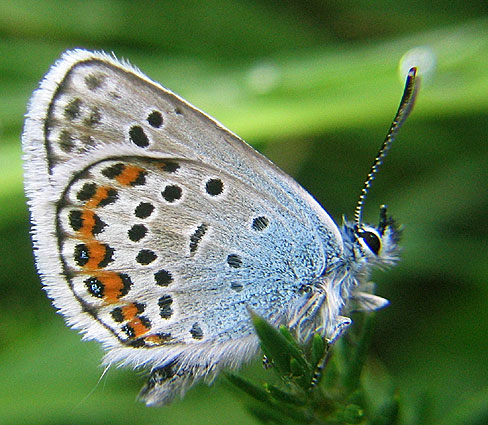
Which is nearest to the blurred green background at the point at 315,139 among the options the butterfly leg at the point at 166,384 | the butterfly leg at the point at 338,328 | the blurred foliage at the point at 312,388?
the butterfly leg at the point at 166,384

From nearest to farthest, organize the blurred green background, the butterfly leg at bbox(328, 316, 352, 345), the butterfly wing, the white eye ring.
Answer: the butterfly leg at bbox(328, 316, 352, 345), the butterfly wing, the white eye ring, the blurred green background

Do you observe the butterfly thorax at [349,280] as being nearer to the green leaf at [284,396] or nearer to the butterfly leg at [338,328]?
the butterfly leg at [338,328]

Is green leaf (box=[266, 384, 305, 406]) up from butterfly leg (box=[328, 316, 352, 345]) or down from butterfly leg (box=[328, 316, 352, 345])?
down

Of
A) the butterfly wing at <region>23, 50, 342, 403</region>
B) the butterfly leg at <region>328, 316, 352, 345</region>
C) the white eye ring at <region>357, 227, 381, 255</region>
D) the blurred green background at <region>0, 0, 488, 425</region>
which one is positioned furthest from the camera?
the blurred green background at <region>0, 0, 488, 425</region>

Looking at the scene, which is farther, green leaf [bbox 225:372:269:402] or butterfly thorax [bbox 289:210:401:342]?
butterfly thorax [bbox 289:210:401:342]

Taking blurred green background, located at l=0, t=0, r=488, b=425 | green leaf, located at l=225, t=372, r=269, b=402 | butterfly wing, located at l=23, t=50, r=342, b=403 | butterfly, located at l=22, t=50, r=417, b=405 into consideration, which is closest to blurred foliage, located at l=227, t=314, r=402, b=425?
green leaf, located at l=225, t=372, r=269, b=402

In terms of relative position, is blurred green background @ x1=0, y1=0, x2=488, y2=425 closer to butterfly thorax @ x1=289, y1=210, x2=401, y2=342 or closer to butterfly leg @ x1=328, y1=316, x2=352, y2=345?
butterfly thorax @ x1=289, y1=210, x2=401, y2=342

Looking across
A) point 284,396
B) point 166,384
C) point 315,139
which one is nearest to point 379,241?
point 284,396

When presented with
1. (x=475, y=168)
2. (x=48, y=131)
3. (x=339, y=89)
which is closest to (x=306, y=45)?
(x=339, y=89)
